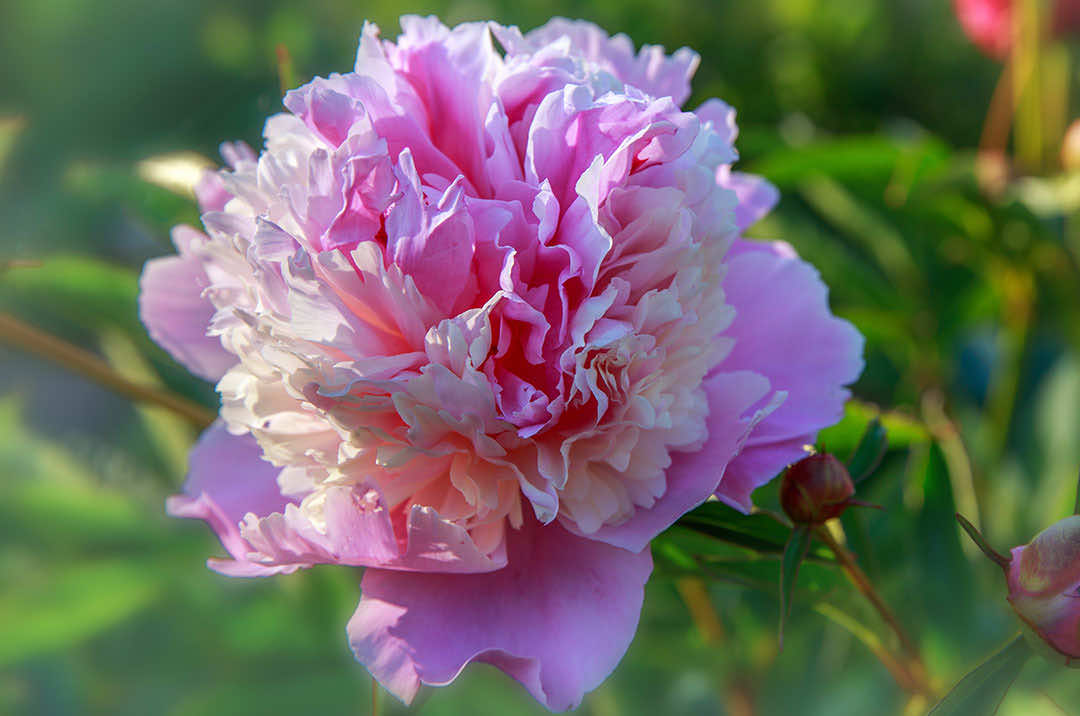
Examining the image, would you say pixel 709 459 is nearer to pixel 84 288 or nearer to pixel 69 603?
pixel 84 288

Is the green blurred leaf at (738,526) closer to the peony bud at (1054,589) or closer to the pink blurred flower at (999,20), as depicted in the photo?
the peony bud at (1054,589)

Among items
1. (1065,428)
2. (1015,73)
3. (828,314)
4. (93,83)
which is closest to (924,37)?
(1015,73)

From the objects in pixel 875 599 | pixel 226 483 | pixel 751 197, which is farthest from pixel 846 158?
pixel 226 483

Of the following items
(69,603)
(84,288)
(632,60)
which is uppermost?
(632,60)

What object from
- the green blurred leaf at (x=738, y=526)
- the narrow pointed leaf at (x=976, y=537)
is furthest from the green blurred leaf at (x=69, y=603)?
the narrow pointed leaf at (x=976, y=537)

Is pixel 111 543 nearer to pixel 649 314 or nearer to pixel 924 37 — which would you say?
pixel 649 314

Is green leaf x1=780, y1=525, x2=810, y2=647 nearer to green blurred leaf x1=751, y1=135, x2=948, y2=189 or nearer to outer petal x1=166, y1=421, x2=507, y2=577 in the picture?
outer petal x1=166, y1=421, x2=507, y2=577
